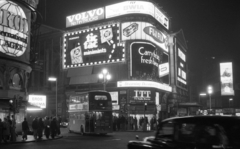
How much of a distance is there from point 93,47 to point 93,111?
84.4ft

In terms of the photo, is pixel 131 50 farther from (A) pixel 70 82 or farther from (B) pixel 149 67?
(A) pixel 70 82

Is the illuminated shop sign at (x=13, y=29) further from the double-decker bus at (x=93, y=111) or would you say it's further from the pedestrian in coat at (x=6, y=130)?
the pedestrian in coat at (x=6, y=130)

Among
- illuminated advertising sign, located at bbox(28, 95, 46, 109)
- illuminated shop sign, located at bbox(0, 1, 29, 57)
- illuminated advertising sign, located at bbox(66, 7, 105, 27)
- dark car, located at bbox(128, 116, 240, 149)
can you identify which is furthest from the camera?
illuminated advertising sign, located at bbox(66, 7, 105, 27)

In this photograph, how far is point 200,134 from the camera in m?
6.74

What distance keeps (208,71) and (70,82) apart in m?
74.9

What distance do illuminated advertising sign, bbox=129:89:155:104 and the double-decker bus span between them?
18.5 m

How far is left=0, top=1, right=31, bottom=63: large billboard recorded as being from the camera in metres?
30.5

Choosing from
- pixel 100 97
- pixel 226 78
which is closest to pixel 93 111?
pixel 100 97

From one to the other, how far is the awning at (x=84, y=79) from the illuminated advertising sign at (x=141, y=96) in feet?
23.6

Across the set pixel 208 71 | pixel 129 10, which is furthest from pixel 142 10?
pixel 208 71

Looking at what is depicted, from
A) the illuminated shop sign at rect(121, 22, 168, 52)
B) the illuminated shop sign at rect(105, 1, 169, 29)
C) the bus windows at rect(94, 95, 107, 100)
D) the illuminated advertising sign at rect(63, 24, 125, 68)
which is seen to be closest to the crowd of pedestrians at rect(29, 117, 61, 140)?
the bus windows at rect(94, 95, 107, 100)

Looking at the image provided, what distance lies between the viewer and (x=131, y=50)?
164 ft

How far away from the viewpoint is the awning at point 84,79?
175 ft

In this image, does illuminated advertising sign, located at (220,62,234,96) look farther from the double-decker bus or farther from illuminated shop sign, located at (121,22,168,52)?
the double-decker bus
